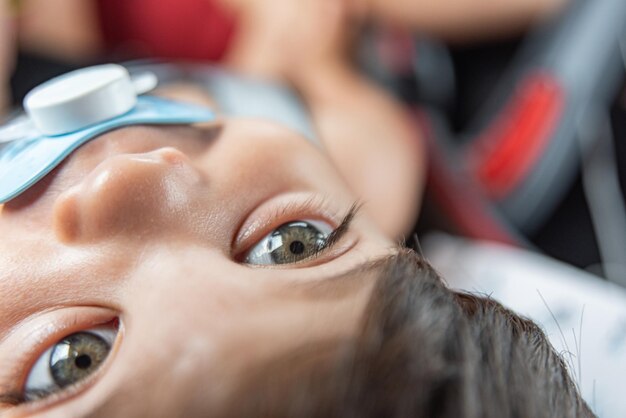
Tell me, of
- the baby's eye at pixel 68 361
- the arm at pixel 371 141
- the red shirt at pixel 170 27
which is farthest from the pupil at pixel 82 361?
the red shirt at pixel 170 27

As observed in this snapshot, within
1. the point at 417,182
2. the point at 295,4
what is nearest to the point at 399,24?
the point at 295,4

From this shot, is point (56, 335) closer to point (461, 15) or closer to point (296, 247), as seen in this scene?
point (296, 247)

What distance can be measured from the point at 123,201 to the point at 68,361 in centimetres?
11

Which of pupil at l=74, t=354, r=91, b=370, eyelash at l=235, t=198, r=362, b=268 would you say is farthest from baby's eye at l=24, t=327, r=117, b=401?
eyelash at l=235, t=198, r=362, b=268

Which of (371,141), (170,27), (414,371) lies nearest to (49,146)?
(414,371)

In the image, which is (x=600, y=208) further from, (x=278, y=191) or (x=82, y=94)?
(x=82, y=94)

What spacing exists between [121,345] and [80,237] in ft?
0.28

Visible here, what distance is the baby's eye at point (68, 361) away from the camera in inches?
17.2

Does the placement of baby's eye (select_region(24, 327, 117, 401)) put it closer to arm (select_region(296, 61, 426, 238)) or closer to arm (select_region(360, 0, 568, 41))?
arm (select_region(296, 61, 426, 238))

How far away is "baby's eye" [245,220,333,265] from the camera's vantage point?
50cm

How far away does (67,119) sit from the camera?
1.77 ft

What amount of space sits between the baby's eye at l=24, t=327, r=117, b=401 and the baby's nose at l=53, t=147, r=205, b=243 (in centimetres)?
6

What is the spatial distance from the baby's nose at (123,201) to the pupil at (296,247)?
83 millimetres

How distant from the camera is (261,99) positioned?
Result: 2.73ft
